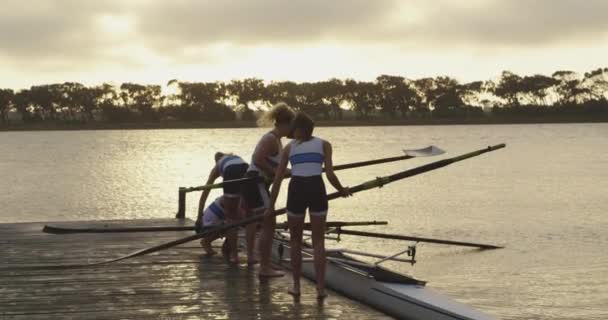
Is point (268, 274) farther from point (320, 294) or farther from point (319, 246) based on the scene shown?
point (319, 246)

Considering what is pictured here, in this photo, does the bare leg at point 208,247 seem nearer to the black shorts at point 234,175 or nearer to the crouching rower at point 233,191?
the crouching rower at point 233,191

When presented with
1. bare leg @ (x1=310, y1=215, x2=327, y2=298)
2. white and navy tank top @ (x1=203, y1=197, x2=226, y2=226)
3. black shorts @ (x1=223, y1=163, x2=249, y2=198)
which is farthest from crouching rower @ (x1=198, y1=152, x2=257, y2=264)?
bare leg @ (x1=310, y1=215, x2=327, y2=298)

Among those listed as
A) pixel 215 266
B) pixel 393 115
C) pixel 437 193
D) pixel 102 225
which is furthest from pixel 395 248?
pixel 393 115

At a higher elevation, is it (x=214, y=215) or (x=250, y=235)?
(x=214, y=215)

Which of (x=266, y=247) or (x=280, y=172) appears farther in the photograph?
(x=266, y=247)

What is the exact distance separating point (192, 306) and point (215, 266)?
2260mm

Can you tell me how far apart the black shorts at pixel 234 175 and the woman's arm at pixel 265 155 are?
764 mm

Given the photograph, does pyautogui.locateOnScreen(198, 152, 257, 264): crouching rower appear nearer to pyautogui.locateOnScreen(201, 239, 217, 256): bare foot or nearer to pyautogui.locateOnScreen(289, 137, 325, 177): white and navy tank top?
pyautogui.locateOnScreen(201, 239, 217, 256): bare foot

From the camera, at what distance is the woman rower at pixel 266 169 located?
8.62 metres

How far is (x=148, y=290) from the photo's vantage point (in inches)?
350

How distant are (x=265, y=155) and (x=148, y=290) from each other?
6.17 feet

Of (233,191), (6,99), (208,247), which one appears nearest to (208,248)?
(208,247)

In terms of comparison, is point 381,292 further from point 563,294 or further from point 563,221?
point 563,221

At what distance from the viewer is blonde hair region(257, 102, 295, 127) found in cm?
861
